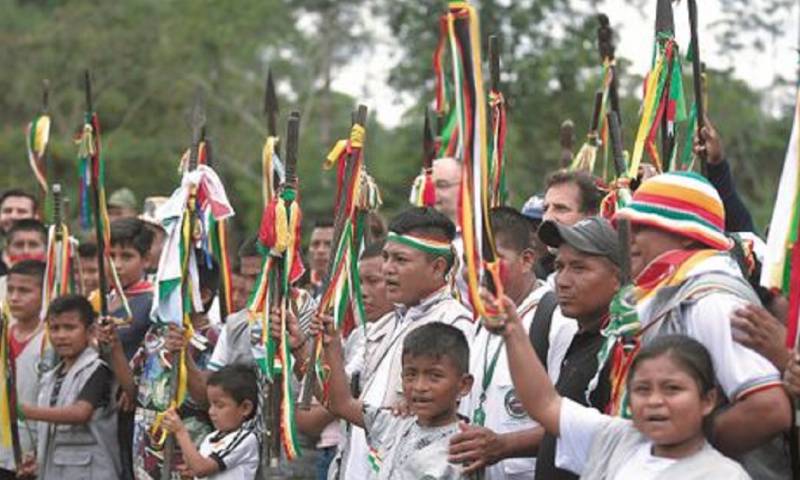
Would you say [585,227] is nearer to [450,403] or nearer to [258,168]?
[450,403]

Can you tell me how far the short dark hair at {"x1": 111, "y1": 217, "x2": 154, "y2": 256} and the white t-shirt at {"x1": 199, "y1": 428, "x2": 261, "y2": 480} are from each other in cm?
136

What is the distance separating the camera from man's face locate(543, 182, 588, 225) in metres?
6.36

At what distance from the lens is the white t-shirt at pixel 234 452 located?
7.12 m

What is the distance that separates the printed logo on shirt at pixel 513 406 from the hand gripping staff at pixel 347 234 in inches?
35.3

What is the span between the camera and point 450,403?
5.57m

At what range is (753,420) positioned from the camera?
424cm

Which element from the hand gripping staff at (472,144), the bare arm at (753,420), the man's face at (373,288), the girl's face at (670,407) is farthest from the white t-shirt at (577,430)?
the man's face at (373,288)

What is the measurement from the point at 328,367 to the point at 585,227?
1333 mm

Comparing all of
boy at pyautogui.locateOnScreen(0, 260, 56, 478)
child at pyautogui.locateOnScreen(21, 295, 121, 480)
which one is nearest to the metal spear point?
child at pyautogui.locateOnScreen(21, 295, 121, 480)

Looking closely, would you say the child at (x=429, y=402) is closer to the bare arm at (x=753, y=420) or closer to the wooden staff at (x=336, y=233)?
the wooden staff at (x=336, y=233)

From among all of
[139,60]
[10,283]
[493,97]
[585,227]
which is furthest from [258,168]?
[585,227]

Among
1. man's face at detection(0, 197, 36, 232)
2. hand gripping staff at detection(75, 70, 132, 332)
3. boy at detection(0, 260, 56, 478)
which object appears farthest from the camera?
man's face at detection(0, 197, 36, 232)

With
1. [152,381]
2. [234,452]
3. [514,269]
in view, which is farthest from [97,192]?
[514,269]

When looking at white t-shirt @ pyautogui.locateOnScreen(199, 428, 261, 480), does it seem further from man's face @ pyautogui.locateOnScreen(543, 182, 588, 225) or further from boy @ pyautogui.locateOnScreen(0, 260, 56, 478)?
man's face @ pyautogui.locateOnScreen(543, 182, 588, 225)
